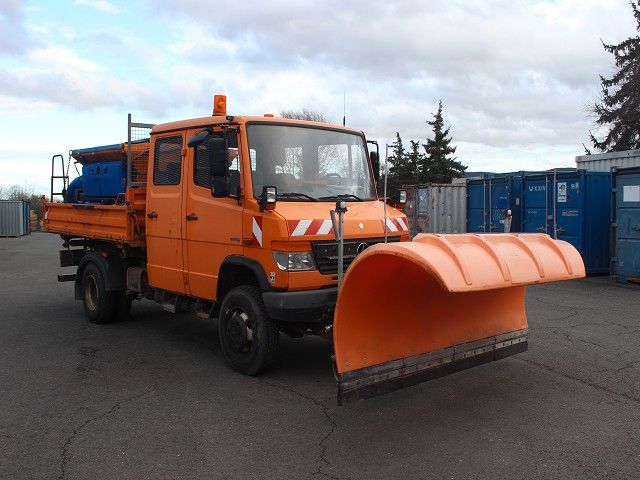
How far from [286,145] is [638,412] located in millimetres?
3977

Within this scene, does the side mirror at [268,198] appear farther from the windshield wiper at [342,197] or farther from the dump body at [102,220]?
the dump body at [102,220]

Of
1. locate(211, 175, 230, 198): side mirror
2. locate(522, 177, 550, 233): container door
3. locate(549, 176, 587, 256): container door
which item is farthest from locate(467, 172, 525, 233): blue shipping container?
locate(211, 175, 230, 198): side mirror

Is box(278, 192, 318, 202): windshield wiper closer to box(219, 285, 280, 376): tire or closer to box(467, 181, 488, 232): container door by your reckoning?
box(219, 285, 280, 376): tire

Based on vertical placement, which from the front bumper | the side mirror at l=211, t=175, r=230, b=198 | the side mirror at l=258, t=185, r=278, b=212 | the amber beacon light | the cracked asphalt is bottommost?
the cracked asphalt

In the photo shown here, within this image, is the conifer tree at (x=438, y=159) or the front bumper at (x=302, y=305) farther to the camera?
the conifer tree at (x=438, y=159)

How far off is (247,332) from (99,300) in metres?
3.61

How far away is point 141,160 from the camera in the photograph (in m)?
7.46

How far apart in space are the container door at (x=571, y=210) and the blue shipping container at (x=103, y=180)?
389 inches

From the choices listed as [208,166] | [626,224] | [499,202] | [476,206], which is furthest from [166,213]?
[476,206]

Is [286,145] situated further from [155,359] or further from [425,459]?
[425,459]

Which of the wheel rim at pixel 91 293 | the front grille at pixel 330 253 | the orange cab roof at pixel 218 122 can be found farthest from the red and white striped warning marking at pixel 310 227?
the wheel rim at pixel 91 293

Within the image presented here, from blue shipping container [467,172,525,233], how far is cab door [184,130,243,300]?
10.3m

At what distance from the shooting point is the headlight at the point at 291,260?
534 centimetres

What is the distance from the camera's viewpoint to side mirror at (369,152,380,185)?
668 cm
